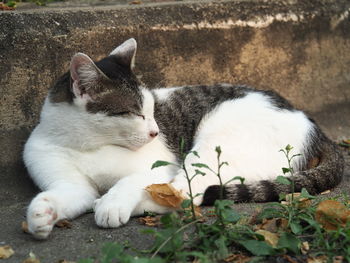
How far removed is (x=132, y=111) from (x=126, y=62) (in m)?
0.40

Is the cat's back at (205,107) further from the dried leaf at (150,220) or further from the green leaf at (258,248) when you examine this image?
the green leaf at (258,248)

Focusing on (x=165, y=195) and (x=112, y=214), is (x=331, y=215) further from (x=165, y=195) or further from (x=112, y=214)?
(x=112, y=214)

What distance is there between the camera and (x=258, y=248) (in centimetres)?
233

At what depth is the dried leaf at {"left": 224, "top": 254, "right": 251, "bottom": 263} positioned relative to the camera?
7.63ft

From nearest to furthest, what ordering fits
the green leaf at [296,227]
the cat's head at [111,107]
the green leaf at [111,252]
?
1. the green leaf at [111,252]
2. the green leaf at [296,227]
3. the cat's head at [111,107]

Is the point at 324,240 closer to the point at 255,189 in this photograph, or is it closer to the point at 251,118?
the point at 255,189

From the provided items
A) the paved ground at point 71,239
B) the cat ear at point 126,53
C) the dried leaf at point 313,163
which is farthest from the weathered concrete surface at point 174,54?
the dried leaf at point 313,163

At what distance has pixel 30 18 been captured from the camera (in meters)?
3.78

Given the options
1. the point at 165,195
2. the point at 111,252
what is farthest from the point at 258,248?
the point at 165,195

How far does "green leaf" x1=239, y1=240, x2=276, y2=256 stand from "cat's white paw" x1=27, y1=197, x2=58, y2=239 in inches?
38.4

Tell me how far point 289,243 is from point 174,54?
2.38 m

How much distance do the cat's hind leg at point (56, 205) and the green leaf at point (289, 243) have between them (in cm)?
113

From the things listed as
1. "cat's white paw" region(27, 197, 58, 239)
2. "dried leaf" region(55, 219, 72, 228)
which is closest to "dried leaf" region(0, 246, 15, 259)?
"cat's white paw" region(27, 197, 58, 239)

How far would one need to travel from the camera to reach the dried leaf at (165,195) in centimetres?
295
